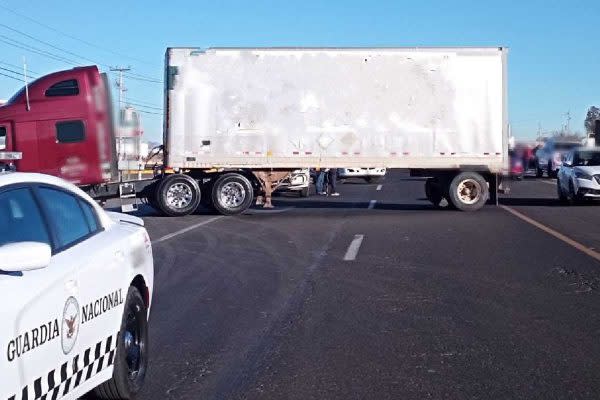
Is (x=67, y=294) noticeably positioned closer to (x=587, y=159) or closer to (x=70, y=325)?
(x=70, y=325)

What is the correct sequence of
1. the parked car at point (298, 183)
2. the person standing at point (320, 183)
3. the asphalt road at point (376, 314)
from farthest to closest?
the person standing at point (320, 183) → the parked car at point (298, 183) → the asphalt road at point (376, 314)

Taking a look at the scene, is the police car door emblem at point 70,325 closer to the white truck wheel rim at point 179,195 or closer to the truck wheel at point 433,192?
the white truck wheel rim at point 179,195

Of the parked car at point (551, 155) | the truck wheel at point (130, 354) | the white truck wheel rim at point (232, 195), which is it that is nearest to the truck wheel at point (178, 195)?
the white truck wheel rim at point (232, 195)

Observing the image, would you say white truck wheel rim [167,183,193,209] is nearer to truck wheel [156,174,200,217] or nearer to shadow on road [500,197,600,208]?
truck wheel [156,174,200,217]

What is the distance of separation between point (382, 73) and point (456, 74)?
71.7 inches

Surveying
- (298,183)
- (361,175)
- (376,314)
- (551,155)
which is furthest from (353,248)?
(551,155)

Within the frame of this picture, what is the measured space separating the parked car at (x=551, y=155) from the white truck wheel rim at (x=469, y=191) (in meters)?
20.9

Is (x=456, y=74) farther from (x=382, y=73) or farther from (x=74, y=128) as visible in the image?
(x=74, y=128)

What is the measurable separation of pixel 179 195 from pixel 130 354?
640 inches

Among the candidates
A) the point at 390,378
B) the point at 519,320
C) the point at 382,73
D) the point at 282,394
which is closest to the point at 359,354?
the point at 390,378

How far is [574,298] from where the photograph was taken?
970 centimetres

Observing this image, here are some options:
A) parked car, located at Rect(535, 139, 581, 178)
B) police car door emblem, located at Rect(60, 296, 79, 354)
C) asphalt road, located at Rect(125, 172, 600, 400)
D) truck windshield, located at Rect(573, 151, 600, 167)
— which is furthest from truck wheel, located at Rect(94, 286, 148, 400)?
parked car, located at Rect(535, 139, 581, 178)

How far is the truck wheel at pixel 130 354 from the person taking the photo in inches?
216

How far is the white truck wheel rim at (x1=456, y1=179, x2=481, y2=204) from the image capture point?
2277 centimetres
